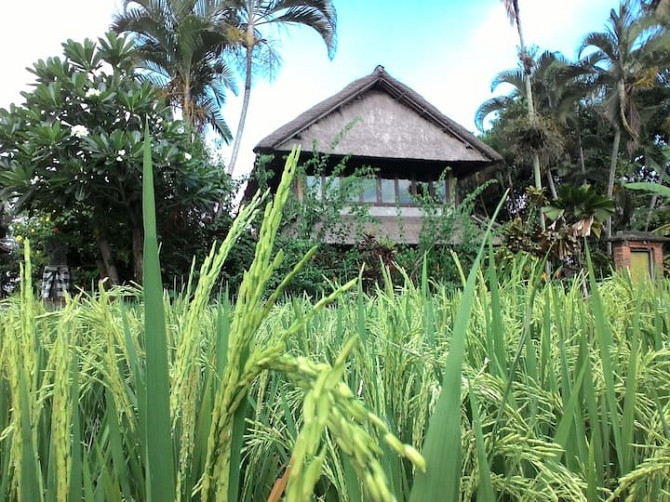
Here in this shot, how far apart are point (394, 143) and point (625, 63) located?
1607 centimetres

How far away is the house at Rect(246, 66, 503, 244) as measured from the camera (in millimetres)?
14711

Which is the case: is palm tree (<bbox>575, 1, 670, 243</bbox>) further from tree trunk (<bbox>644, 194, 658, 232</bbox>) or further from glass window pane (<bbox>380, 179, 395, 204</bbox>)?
glass window pane (<bbox>380, 179, 395, 204</bbox>)

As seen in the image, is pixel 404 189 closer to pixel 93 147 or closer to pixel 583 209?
pixel 583 209

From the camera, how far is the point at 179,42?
15.1 m

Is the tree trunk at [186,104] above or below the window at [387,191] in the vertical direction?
above

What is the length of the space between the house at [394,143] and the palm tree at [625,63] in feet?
38.2

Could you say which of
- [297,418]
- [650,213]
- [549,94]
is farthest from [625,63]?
[297,418]

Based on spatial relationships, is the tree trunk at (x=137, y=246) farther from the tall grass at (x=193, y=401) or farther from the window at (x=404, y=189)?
the tall grass at (x=193, y=401)

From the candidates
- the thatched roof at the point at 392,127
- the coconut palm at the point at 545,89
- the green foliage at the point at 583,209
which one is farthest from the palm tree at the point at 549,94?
the green foliage at the point at 583,209

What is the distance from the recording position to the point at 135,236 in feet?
35.2

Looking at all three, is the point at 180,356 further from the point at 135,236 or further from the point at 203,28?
the point at 203,28

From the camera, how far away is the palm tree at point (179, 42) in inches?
595

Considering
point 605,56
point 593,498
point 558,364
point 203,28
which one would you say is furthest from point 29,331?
point 605,56

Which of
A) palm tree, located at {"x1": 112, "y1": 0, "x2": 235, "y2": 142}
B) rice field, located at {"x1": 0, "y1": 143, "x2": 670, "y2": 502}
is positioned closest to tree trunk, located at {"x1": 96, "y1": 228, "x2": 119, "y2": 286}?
palm tree, located at {"x1": 112, "y1": 0, "x2": 235, "y2": 142}
